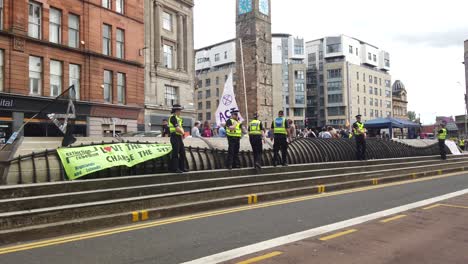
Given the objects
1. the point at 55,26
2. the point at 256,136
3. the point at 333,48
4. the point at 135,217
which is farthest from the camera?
the point at 333,48

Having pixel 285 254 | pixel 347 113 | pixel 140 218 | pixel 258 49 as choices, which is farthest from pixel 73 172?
pixel 347 113

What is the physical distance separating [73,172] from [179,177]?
2.56 metres

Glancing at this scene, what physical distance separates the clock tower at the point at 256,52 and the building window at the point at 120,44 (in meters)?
27.3

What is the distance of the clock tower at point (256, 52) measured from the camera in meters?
59.7

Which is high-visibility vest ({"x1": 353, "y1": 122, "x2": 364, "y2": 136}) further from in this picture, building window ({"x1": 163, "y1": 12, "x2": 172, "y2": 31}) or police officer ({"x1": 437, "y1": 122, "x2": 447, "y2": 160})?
building window ({"x1": 163, "y1": 12, "x2": 172, "y2": 31})

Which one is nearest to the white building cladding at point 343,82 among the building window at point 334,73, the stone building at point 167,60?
the building window at point 334,73

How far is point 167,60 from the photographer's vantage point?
131 ft

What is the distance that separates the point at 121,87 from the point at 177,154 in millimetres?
24779

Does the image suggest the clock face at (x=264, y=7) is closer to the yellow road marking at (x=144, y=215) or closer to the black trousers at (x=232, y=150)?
the black trousers at (x=232, y=150)

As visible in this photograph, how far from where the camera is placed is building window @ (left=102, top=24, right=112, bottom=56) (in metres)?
32.2

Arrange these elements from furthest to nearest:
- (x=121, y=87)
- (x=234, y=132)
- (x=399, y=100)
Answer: (x=399, y=100) < (x=121, y=87) < (x=234, y=132)

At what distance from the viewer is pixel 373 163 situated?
17.5m

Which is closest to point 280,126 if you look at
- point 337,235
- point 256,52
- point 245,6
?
point 337,235

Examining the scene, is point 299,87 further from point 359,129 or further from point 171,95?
point 359,129
